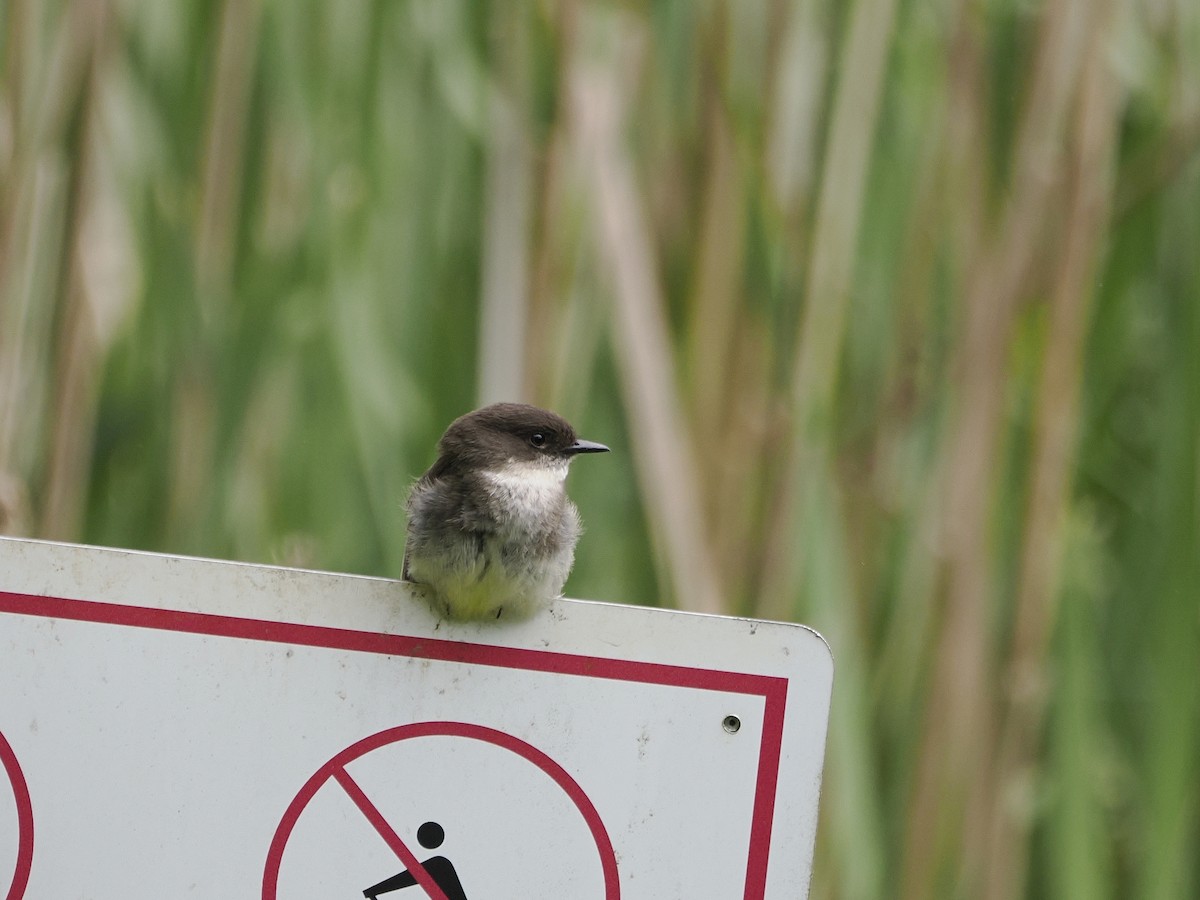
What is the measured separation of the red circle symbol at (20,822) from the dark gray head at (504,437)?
63cm

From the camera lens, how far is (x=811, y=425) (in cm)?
184

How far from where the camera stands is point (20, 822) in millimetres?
1366

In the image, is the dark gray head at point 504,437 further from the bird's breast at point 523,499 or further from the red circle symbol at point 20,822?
the red circle symbol at point 20,822

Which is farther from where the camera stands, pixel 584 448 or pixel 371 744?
pixel 584 448

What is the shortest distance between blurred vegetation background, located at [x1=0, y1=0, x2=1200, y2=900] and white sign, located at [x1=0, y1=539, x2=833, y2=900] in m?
0.45

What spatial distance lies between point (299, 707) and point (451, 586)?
8.0 inches

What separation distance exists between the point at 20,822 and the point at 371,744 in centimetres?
35

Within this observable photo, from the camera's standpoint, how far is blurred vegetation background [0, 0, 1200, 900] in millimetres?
1874

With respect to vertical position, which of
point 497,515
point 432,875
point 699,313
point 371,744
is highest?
point 699,313

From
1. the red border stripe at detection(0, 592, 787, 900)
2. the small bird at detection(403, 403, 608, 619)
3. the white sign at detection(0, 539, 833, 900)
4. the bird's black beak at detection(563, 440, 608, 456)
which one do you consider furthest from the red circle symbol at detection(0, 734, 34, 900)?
the bird's black beak at detection(563, 440, 608, 456)

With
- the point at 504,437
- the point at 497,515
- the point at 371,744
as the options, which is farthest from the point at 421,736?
the point at 504,437

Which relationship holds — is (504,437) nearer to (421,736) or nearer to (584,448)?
(584,448)

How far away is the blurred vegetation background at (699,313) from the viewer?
187cm

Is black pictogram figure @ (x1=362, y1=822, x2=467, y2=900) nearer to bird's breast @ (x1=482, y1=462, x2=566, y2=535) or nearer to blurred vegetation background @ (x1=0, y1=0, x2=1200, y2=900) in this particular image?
bird's breast @ (x1=482, y1=462, x2=566, y2=535)
